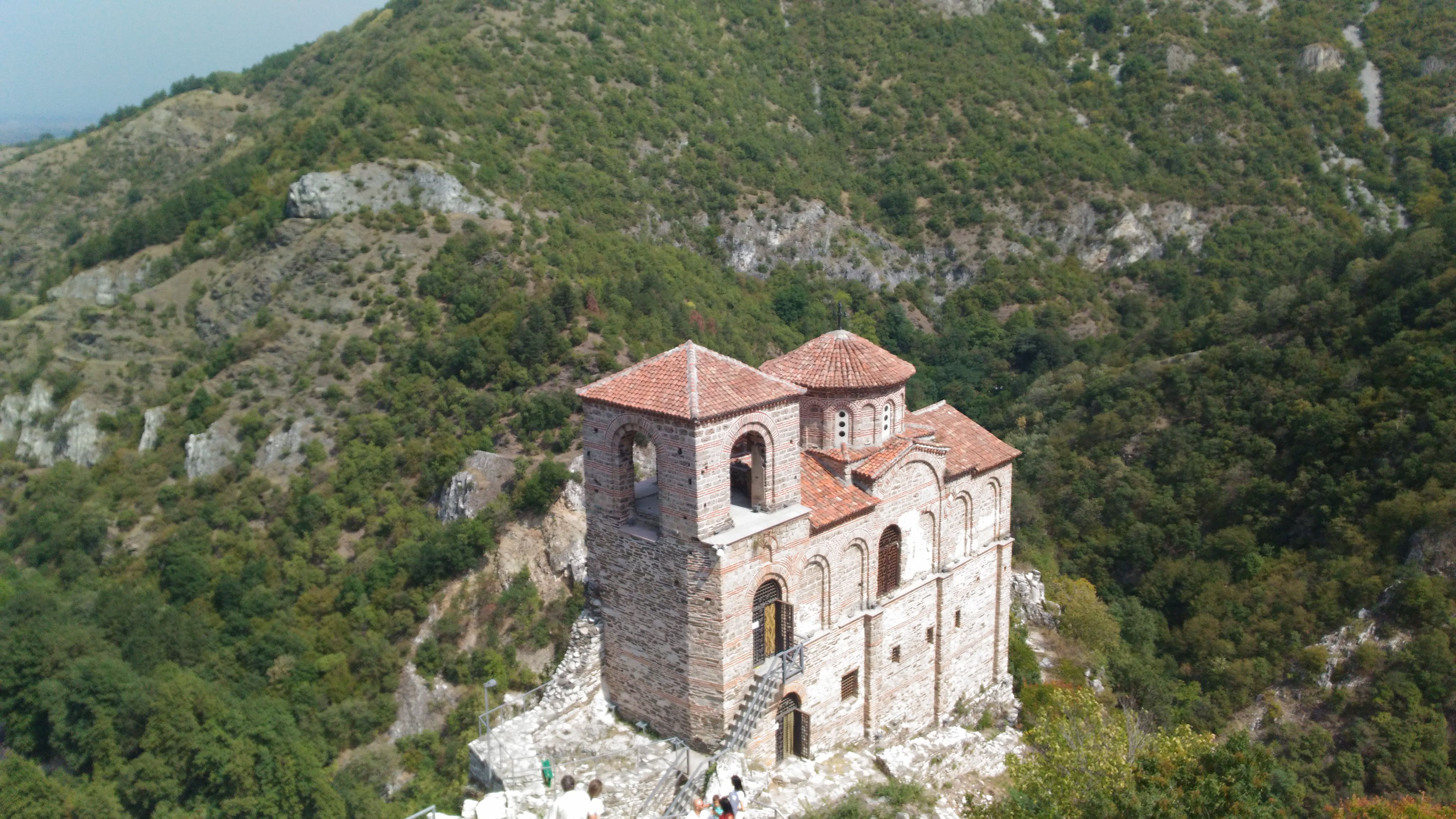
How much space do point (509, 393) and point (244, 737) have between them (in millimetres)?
18979

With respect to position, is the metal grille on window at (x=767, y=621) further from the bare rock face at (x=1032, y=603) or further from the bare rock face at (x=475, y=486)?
the bare rock face at (x=475, y=486)

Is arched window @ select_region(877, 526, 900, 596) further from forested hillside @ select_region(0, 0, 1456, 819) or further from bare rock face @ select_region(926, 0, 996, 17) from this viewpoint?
bare rock face @ select_region(926, 0, 996, 17)

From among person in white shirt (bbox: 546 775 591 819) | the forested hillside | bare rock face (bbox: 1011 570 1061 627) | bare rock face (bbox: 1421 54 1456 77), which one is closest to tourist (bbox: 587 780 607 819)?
person in white shirt (bbox: 546 775 591 819)

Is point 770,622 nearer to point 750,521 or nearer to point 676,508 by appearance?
point 750,521

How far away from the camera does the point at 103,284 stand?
7025cm

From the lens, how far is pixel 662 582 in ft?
64.4

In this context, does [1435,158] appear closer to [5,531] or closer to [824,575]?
[824,575]

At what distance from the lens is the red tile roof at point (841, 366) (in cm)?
2339

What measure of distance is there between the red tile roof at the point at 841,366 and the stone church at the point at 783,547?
0.05m

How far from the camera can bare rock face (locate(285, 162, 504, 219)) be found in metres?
55.5

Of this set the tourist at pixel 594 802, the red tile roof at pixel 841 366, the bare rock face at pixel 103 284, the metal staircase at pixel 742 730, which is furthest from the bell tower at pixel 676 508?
the bare rock face at pixel 103 284

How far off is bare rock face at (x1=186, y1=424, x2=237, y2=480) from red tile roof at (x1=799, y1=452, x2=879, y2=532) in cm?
3822

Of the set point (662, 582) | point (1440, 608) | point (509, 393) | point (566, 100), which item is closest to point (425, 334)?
point (509, 393)

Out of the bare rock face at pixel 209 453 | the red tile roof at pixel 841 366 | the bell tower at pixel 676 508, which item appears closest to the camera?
the bell tower at pixel 676 508
